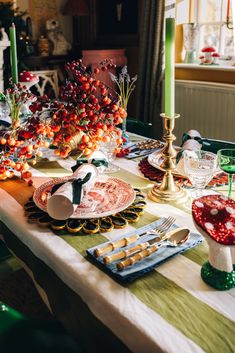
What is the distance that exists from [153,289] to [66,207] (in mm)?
334

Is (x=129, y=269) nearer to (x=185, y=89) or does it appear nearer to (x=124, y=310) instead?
(x=124, y=310)

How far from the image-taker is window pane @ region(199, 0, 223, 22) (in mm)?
Answer: 3279

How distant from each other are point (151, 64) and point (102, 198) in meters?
2.70

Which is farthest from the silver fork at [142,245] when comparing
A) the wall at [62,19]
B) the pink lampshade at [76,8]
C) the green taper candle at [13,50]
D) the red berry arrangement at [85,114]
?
the wall at [62,19]

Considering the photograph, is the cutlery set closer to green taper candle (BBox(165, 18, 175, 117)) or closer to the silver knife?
the silver knife

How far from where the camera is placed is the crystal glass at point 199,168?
114 centimetres

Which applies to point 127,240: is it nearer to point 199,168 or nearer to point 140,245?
point 140,245

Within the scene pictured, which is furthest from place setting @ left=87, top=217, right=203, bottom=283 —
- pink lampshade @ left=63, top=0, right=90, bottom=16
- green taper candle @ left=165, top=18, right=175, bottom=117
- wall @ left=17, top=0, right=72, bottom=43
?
wall @ left=17, top=0, right=72, bottom=43

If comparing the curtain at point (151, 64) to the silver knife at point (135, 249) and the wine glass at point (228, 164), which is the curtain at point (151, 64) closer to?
the wine glass at point (228, 164)

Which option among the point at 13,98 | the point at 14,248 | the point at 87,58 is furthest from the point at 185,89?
the point at 14,248

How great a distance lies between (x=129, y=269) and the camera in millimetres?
816

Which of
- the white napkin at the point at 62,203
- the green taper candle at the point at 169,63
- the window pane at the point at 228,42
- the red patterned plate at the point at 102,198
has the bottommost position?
the red patterned plate at the point at 102,198

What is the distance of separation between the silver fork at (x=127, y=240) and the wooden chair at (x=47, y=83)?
336cm

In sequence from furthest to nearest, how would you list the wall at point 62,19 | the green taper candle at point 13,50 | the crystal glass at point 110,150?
the wall at point 62,19, the green taper candle at point 13,50, the crystal glass at point 110,150
